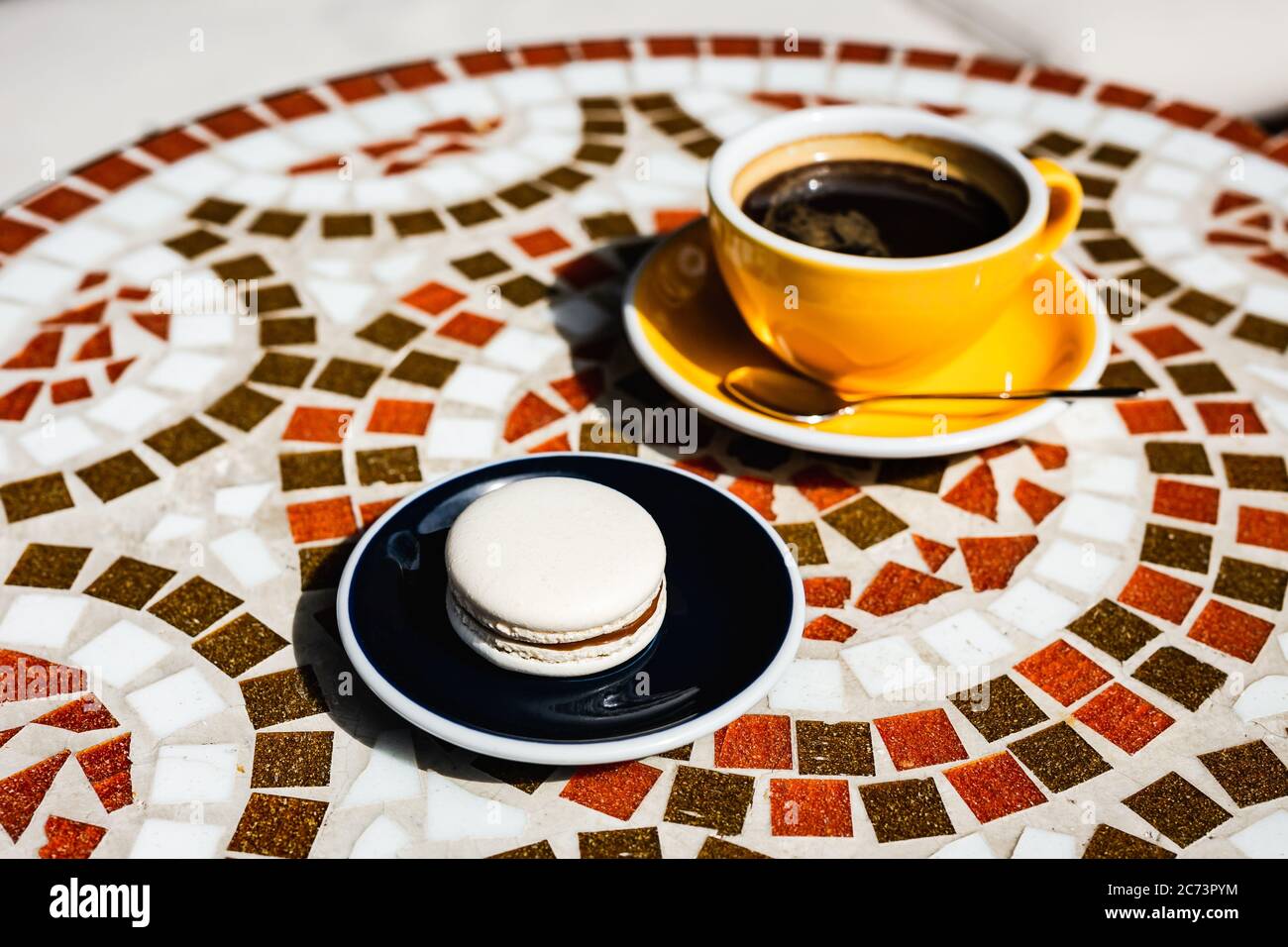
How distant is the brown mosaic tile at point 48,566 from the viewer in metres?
0.80

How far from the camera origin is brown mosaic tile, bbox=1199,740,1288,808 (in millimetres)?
674

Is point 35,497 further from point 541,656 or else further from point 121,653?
point 541,656

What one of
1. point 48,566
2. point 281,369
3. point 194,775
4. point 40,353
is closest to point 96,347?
point 40,353

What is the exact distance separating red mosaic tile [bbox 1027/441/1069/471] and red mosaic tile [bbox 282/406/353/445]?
53 cm

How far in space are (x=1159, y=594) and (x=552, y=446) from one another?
0.44 m

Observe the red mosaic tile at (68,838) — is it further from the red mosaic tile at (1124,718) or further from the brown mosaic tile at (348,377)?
the red mosaic tile at (1124,718)

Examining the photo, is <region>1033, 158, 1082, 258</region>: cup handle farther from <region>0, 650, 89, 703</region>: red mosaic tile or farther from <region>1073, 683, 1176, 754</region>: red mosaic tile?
<region>0, 650, 89, 703</region>: red mosaic tile

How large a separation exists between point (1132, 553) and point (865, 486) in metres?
0.19

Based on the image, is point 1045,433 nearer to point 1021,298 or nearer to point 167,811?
point 1021,298

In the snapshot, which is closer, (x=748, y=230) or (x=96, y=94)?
(x=748, y=230)

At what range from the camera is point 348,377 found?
976 mm

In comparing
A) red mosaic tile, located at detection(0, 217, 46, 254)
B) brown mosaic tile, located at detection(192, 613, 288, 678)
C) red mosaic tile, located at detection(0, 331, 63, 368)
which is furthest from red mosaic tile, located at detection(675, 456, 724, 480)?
red mosaic tile, located at detection(0, 217, 46, 254)

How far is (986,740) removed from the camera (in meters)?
0.70
